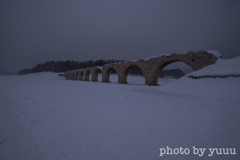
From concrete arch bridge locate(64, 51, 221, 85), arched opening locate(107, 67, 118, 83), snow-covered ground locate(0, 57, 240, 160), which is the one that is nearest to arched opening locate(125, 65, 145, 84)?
concrete arch bridge locate(64, 51, 221, 85)

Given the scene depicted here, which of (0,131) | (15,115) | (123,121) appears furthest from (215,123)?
(15,115)

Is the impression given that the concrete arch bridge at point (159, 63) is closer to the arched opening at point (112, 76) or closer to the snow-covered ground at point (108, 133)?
the arched opening at point (112, 76)

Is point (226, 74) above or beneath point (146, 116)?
above

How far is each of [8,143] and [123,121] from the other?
230 centimetres

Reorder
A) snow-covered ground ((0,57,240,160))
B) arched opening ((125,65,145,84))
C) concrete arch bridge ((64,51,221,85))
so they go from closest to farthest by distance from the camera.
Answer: snow-covered ground ((0,57,240,160)) < concrete arch bridge ((64,51,221,85)) < arched opening ((125,65,145,84))

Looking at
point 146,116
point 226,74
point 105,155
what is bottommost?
point 105,155

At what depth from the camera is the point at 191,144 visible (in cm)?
191

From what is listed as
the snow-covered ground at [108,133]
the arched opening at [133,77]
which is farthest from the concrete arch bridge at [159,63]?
the snow-covered ground at [108,133]

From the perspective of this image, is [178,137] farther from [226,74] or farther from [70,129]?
[226,74]

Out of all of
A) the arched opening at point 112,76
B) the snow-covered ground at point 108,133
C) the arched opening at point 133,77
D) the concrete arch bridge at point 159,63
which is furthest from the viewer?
the arched opening at point 112,76

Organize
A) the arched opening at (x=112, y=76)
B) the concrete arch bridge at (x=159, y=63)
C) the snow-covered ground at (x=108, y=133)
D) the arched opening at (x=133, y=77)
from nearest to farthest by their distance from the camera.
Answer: the snow-covered ground at (x=108, y=133), the concrete arch bridge at (x=159, y=63), the arched opening at (x=133, y=77), the arched opening at (x=112, y=76)

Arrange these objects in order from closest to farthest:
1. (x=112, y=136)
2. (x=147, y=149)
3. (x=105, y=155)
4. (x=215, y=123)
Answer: (x=105, y=155), (x=147, y=149), (x=112, y=136), (x=215, y=123)

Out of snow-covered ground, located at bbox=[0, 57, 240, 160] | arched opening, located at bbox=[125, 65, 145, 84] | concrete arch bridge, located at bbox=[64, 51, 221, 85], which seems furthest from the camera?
arched opening, located at bbox=[125, 65, 145, 84]

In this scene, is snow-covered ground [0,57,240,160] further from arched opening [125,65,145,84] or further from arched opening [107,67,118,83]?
arched opening [107,67,118,83]
